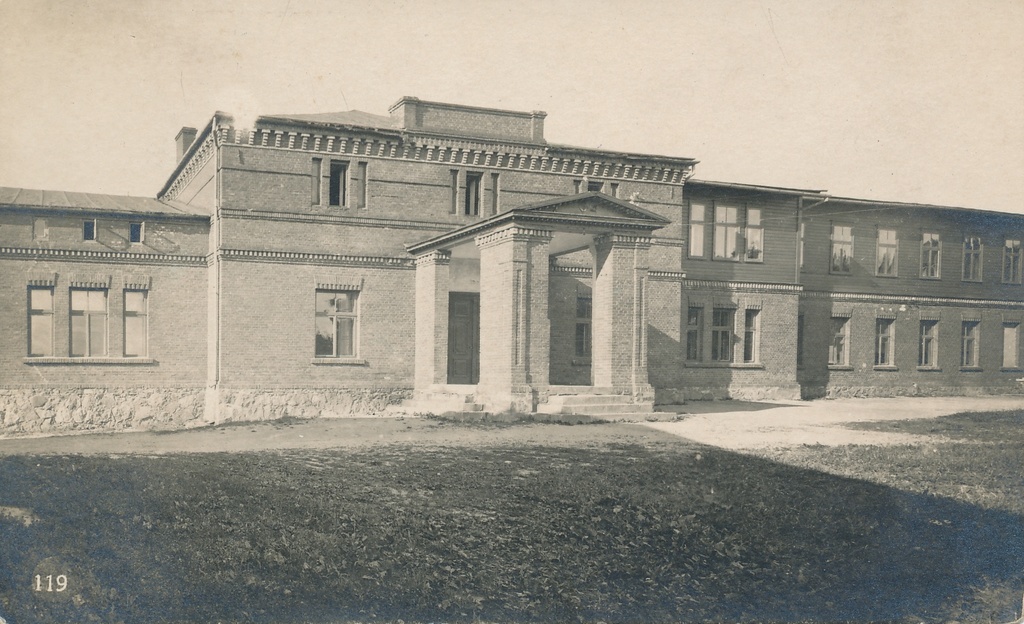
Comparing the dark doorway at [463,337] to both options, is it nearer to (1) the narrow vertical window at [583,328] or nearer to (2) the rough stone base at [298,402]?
(2) the rough stone base at [298,402]

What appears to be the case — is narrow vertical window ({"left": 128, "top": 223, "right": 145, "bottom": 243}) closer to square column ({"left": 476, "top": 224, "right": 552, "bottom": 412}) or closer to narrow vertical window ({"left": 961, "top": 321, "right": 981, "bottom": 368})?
square column ({"left": 476, "top": 224, "right": 552, "bottom": 412})

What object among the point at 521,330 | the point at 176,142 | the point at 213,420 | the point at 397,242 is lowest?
the point at 213,420

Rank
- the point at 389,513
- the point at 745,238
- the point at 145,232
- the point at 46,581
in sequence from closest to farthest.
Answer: the point at 46,581 < the point at 389,513 < the point at 145,232 < the point at 745,238

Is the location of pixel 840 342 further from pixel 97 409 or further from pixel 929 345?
pixel 97 409

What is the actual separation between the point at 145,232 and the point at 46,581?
631 inches

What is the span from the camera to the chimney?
26391 millimetres

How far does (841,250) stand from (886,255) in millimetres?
2026

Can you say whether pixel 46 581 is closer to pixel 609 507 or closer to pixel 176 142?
pixel 609 507

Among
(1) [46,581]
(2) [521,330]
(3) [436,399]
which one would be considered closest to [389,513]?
(1) [46,581]

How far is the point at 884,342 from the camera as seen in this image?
29.0m

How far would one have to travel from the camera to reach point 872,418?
19125 mm

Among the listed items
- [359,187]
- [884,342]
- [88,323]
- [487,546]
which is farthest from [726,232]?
[487,546]

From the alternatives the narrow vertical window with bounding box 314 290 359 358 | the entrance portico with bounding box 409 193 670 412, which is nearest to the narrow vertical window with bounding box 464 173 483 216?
the entrance portico with bounding box 409 193 670 412

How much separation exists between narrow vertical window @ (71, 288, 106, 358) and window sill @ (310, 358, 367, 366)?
5.59 meters
